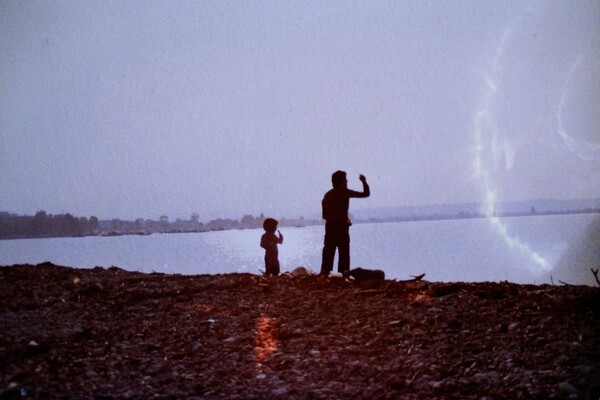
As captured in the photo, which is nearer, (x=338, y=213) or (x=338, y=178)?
(x=338, y=213)

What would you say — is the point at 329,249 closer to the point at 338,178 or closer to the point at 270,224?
the point at 338,178

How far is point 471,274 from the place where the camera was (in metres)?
56.0

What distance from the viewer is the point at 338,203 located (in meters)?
10.4

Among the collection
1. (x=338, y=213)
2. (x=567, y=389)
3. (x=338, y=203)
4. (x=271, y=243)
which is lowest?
(x=567, y=389)

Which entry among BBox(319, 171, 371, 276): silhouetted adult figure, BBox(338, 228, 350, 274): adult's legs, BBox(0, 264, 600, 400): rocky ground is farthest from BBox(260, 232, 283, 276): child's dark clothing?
BBox(0, 264, 600, 400): rocky ground

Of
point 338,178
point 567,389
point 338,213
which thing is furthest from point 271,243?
point 567,389

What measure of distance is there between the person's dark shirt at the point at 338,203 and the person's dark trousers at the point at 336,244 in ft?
0.53

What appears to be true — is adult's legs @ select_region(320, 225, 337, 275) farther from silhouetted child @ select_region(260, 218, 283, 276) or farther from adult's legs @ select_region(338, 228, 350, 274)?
silhouetted child @ select_region(260, 218, 283, 276)

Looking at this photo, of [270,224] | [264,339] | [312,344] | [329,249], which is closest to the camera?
[312,344]

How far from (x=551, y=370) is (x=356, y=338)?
2.10 metres

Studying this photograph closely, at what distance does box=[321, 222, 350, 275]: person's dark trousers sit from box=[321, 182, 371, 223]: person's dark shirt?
0.16m

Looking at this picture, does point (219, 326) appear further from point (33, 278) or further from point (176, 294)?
point (33, 278)

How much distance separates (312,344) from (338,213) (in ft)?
18.3

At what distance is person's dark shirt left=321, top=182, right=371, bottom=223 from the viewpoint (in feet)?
34.2
